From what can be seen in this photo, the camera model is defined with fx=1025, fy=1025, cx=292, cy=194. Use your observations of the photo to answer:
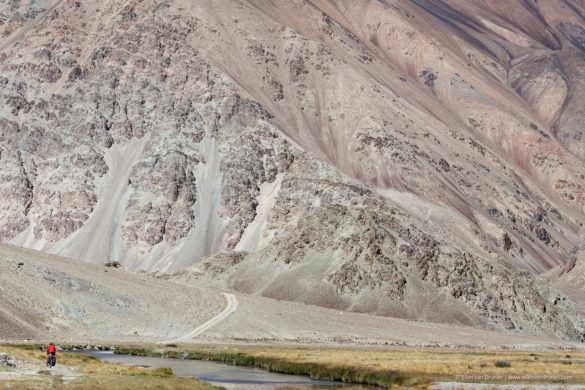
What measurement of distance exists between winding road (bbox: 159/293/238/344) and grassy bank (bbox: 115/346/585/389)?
12.8 metres

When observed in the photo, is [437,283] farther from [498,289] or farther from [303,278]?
[303,278]

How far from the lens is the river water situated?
6469cm

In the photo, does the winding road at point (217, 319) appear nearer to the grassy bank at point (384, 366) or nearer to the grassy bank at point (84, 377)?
the grassy bank at point (384, 366)

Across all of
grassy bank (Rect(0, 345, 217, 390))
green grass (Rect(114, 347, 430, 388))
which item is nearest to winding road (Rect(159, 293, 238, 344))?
green grass (Rect(114, 347, 430, 388))

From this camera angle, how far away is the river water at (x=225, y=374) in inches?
2547

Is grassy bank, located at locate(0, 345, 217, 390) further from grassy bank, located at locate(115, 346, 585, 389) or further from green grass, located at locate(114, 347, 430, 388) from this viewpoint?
grassy bank, located at locate(115, 346, 585, 389)

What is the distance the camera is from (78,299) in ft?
355

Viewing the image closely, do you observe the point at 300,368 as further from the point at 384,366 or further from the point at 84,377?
the point at 84,377

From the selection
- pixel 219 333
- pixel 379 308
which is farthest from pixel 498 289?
pixel 219 333

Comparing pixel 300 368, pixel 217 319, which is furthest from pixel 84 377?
pixel 217 319

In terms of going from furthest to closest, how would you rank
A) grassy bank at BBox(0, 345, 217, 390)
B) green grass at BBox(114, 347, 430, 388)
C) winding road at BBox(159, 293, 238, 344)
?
winding road at BBox(159, 293, 238, 344)
green grass at BBox(114, 347, 430, 388)
grassy bank at BBox(0, 345, 217, 390)

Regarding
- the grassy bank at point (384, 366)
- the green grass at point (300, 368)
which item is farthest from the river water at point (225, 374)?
Answer: the grassy bank at point (384, 366)

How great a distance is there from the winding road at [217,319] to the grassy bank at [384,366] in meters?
12.8

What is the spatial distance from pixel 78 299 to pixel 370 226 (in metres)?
62.0
